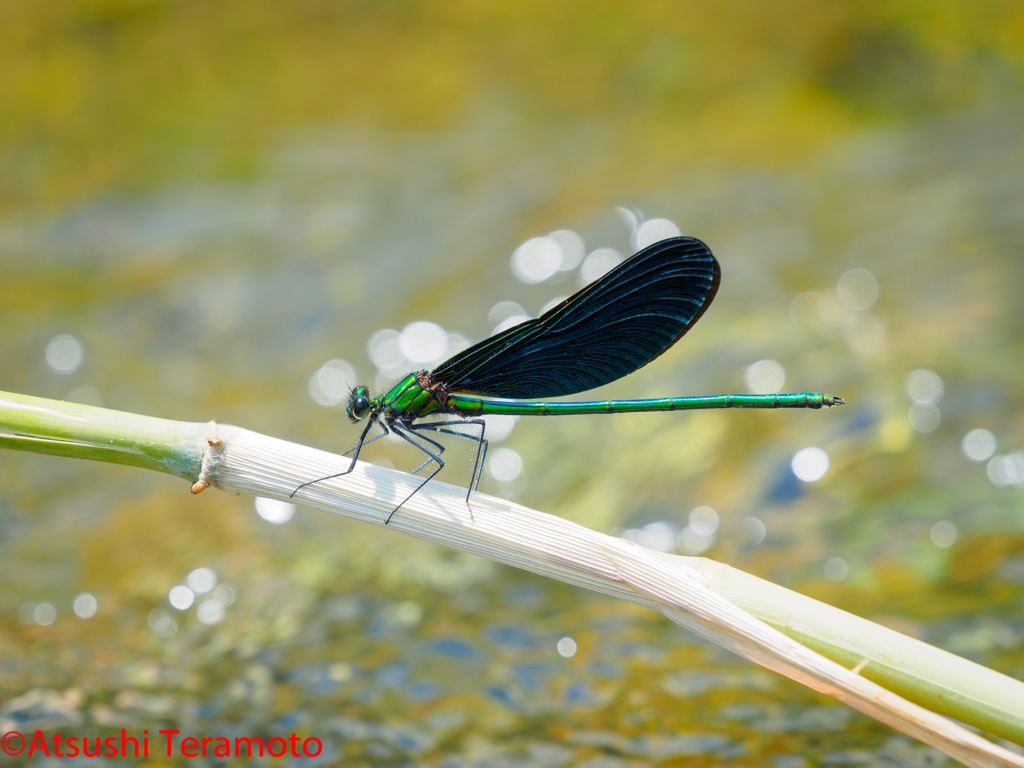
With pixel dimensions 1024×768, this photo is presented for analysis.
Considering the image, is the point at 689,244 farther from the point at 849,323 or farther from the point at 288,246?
the point at 288,246

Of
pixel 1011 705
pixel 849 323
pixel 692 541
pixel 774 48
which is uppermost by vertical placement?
pixel 774 48

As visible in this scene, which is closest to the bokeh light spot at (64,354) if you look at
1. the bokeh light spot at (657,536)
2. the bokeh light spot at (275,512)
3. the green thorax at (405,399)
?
the bokeh light spot at (275,512)

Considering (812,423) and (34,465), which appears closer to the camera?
(812,423)

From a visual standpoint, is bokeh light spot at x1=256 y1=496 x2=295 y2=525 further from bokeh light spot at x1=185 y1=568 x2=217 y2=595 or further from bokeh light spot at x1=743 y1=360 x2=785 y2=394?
bokeh light spot at x1=743 y1=360 x2=785 y2=394

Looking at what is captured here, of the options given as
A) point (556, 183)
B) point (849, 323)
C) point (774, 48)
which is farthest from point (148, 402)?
point (774, 48)

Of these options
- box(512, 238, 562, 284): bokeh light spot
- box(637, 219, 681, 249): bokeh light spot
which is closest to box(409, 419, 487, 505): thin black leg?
box(512, 238, 562, 284): bokeh light spot
